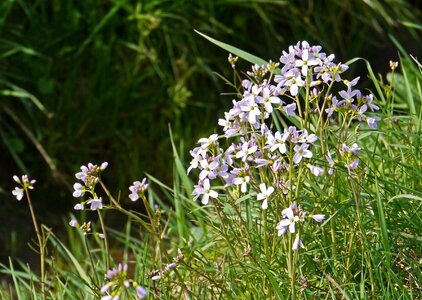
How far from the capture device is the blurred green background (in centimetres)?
440

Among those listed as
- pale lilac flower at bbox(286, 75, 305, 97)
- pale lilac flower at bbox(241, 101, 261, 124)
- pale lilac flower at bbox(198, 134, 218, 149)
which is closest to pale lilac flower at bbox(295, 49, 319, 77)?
pale lilac flower at bbox(286, 75, 305, 97)

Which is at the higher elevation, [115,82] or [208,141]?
[115,82]

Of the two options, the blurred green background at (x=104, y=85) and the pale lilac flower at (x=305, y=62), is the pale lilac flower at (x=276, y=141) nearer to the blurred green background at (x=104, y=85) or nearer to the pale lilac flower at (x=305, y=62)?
the pale lilac flower at (x=305, y=62)

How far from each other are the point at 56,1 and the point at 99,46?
0.31 m

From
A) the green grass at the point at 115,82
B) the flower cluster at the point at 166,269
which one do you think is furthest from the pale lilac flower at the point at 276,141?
the green grass at the point at 115,82

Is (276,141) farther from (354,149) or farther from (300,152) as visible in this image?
(354,149)

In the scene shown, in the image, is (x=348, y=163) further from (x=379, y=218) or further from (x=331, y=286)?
(x=331, y=286)

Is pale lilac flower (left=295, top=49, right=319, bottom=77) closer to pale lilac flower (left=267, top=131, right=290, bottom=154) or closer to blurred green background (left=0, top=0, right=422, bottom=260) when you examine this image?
pale lilac flower (left=267, top=131, right=290, bottom=154)

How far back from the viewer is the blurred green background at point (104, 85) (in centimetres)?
440

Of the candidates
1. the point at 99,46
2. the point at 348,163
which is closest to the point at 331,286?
the point at 348,163

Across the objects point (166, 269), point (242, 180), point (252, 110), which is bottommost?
point (166, 269)

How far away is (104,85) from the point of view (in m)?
4.57

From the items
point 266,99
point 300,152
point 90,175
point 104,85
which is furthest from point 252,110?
point 104,85

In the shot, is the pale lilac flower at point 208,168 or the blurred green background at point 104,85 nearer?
the pale lilac flower at point 208,168
